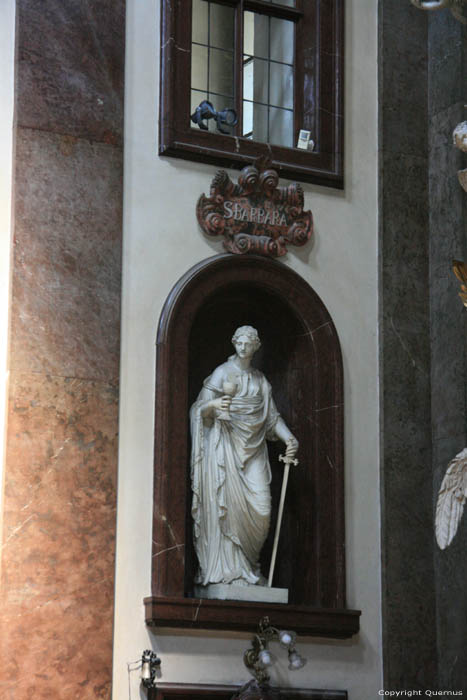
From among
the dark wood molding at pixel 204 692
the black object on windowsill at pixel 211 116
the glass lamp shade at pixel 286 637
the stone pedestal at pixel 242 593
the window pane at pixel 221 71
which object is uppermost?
the window pane at pixel 221 71

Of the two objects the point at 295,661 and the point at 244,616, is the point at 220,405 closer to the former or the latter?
the point at 244,616

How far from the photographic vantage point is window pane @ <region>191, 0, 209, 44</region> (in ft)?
36.8

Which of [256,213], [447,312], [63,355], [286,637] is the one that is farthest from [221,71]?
[286,637]

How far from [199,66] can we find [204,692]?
5009mm

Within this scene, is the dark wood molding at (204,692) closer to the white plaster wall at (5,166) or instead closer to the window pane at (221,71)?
the white plaster wall at (5,166)

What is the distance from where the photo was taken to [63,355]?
9.53 metres

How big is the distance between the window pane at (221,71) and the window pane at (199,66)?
0.28 ft

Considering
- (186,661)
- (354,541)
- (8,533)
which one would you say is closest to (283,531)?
(354,541)

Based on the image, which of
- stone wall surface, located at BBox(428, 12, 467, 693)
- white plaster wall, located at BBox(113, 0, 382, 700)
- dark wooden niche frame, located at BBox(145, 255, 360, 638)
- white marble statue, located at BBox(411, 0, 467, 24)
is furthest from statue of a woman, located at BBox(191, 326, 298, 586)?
white marble statue, located at BBox(411, 0, 467, 24)

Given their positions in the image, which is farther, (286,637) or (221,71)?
(221,71)

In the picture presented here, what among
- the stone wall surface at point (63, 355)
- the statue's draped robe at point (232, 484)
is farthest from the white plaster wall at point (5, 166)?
the statue's draped robe at point (232, 484)

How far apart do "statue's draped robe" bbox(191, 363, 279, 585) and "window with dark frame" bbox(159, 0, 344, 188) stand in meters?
1.70

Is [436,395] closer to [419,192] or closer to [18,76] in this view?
[419,192]

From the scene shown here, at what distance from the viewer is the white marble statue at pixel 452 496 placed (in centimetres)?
894
